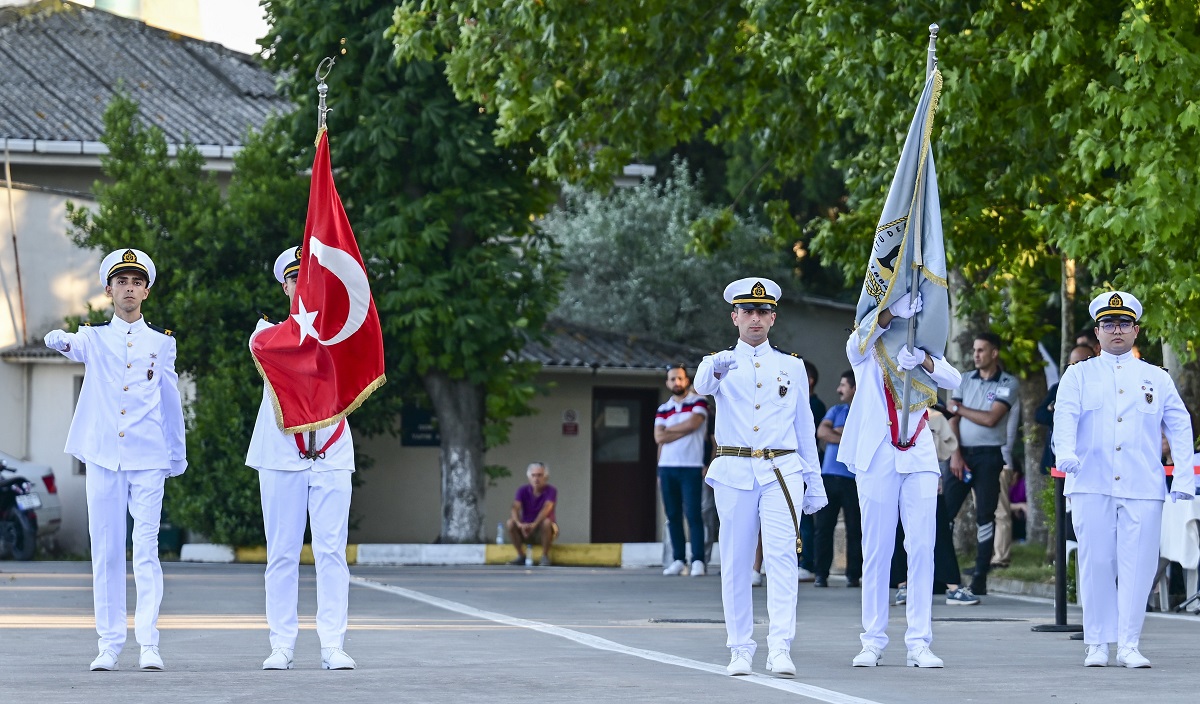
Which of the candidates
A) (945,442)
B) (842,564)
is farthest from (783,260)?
(945,442)

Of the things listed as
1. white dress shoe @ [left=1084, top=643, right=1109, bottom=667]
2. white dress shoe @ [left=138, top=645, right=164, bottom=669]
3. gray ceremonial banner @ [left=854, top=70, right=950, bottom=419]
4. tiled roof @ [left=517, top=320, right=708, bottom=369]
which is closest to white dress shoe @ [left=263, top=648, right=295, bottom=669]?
white dress shoe @ [left=138, top=645, right=164, bottom=669]

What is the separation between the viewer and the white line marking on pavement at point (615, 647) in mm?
9203

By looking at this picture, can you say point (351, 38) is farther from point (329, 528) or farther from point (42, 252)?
point (329, 528)

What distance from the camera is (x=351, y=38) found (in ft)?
82.1

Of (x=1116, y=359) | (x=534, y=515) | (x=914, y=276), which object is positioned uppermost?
(x=914, y=276)

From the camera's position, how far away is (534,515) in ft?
80.2

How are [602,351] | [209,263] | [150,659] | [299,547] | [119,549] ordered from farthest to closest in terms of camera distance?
1. [602,351]
2. [209,263]
3. [299,547]
4. [119,549]
5. [150,659]

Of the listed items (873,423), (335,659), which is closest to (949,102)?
(873,423)

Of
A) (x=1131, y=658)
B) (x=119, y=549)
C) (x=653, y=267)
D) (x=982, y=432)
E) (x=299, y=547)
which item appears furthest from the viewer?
(x=653, y=267)

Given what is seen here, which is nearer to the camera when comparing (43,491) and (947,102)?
(947,102)

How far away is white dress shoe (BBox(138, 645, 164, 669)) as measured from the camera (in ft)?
33.0

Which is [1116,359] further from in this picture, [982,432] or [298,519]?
[982,432]

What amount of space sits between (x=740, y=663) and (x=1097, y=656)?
219 cm

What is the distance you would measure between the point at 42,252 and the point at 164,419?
19308 millimetres
